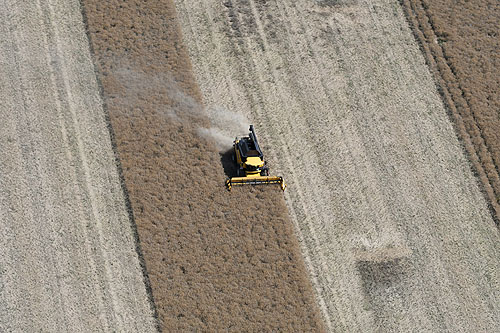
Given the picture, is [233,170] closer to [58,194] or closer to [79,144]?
[79,144]

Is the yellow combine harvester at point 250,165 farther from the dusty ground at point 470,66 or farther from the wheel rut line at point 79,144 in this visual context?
the dusty ground at point 470,66

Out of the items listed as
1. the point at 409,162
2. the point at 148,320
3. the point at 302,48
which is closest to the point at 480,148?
the point at 409,162

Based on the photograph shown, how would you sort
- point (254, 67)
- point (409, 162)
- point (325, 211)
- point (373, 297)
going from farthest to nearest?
1. point (254, 67)
2. point (409, 162)
3. point (325, 211)
4. point (373, 297)

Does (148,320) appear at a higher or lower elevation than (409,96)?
lower

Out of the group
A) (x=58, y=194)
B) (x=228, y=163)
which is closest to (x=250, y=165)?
(x=228, y=163)

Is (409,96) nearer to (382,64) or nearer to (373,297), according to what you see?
(382,64)

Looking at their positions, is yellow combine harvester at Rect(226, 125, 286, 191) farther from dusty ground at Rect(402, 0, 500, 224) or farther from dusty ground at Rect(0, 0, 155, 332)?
dusty ground at Rect(402, 0, 500, 224)

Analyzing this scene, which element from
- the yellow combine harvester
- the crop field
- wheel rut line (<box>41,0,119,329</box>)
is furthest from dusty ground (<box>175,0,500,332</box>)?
wheel rut line (<box>41,0,119,329</box>)
